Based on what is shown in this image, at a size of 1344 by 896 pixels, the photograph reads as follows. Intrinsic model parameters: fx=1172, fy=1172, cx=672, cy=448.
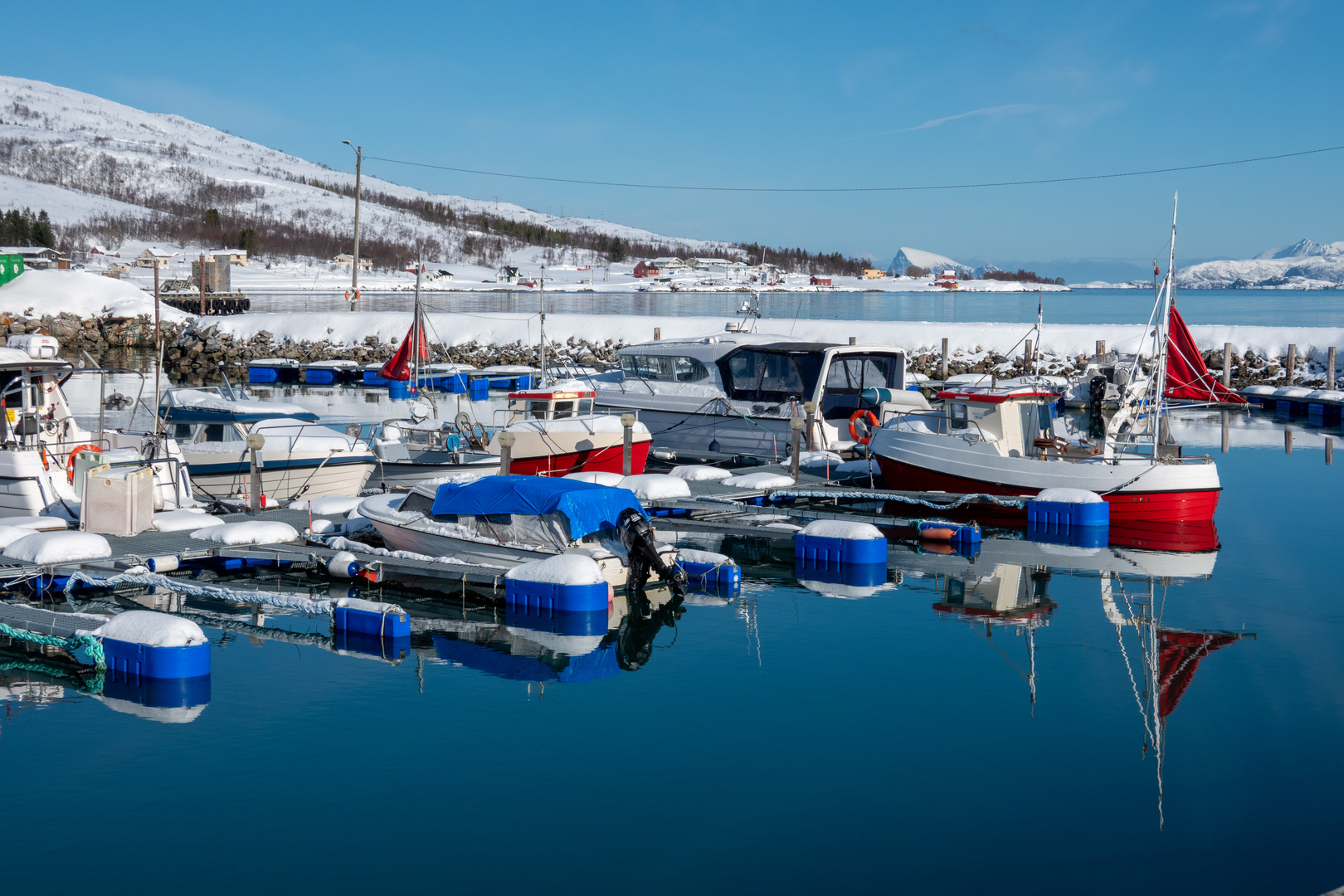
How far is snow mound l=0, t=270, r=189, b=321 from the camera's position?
66500 mm

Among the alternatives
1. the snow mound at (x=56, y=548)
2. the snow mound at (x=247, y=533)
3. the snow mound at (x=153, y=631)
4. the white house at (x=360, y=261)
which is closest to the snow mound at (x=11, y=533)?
the snow mound at (x=56, y=548)

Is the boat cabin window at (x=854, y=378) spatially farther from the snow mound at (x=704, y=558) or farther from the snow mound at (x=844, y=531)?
the snow mound at (x=704, y=558)

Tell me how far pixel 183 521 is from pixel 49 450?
323cm

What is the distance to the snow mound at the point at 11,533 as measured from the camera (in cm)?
1706

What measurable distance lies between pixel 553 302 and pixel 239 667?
8505 cm

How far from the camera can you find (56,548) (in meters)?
16.4

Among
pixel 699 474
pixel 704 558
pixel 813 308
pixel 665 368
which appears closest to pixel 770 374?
pixel 665 368

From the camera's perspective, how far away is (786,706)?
13.1 m

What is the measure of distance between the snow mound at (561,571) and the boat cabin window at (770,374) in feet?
42.5

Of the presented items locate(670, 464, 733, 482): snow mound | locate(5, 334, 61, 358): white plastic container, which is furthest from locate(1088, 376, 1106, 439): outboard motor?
locate(5, 334, 61, 358): white plastic container

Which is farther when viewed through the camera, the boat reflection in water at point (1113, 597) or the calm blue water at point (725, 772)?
the boat reflection in water at point (1113, 597)

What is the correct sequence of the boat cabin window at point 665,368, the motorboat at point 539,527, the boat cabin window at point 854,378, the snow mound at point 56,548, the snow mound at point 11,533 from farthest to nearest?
the boat cabin window at point 665,368 < the boat cabin window at point 854,378 < the snow mound at point 11,533 < the motorboat at point 539,527 < the snow mound at point 56,548

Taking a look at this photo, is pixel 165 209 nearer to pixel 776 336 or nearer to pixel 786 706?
pixel 776 336

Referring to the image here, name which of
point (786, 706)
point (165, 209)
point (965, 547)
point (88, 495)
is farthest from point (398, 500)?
point (165, 209)
